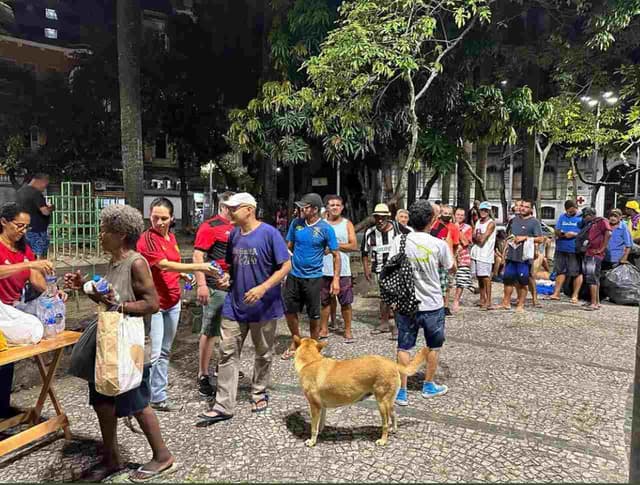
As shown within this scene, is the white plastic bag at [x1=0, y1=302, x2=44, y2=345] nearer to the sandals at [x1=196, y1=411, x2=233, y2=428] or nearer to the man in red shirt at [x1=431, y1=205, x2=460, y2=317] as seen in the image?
the sandals at [x1=196, y1=411, x2=233, y2=428]

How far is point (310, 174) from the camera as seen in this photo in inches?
534

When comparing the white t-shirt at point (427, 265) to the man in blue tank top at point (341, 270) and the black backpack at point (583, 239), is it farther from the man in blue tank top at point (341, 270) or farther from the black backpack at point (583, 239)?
the black backpack at point (583, 239)

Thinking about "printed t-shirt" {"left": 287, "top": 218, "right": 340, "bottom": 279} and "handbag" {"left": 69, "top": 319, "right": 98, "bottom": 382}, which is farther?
"printed t-shirt" {"left": 287, "top": 218, "right": 340, "bottom": 279}

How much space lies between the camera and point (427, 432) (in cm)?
354

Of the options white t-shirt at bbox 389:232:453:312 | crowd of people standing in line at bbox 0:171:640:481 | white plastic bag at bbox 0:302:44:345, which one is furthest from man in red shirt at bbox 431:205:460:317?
white plastic bag at bbox 0:302:44:345

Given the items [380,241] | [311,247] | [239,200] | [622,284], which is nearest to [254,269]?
[239,200]

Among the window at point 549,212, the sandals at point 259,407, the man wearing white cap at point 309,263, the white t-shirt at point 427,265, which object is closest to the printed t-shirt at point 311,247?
the man wearing white cap at point 309,263

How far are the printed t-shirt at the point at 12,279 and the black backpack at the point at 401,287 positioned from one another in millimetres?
2916

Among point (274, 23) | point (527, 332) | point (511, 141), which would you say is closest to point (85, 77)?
point (274, 23)

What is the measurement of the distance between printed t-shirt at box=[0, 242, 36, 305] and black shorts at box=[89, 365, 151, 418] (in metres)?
1.27

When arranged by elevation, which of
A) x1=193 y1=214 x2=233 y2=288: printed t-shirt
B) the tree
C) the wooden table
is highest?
the tree

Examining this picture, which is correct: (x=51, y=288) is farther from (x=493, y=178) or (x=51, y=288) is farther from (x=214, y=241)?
(x=493, y=178)

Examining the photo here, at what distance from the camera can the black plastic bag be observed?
810 centimetres

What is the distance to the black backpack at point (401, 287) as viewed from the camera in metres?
3.99
